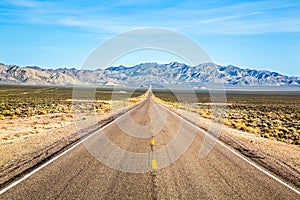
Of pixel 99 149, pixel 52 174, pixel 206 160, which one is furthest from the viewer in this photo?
pixel 99 149

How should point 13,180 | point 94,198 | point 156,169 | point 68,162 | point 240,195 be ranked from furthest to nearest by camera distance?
point 68,162 < point 156,169 < point 13,180 < point 240,195 < point 94,198

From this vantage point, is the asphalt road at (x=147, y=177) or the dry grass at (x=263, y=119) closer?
the asphalt road at (x=147, y=177)

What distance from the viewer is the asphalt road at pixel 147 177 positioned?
22.6ft

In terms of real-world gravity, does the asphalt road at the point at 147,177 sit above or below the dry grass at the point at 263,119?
above

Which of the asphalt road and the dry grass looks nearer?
the asphalt road

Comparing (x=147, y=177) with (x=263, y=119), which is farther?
(x=263, y=119)

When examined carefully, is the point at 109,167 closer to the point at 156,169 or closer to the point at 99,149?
the point at 156,169

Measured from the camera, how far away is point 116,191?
702 cm

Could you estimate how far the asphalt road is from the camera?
22.6ft

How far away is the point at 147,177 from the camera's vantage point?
8242mm

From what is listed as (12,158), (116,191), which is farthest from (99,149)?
(116,191)

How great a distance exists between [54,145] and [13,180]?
546 cm

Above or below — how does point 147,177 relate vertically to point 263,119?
above

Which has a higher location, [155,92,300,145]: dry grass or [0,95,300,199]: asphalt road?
[0,95,300,199]: asphalt road
